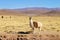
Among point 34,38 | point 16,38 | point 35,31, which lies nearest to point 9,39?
point 16,38

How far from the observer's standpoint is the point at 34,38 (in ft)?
50.9

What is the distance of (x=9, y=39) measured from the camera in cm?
1566

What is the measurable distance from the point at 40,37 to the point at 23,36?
1.23 meters

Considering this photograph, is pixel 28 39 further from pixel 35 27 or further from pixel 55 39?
pixel 35 27

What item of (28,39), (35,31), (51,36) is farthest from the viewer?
(35,31)

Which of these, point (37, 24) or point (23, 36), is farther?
point (37, 24)

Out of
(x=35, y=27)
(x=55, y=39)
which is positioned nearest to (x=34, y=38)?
(x=55, y=39)

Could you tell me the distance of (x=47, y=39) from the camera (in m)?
15.7

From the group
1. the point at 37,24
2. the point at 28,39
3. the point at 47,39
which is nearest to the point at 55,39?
the point at 47,39

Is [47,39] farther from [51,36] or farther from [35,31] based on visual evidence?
[35,31]

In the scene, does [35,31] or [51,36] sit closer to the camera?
[51,36]

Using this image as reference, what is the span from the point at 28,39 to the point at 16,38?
3.02 feet

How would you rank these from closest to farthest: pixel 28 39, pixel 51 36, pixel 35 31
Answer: pixel 28 39
pixel 51 36
pixel 35 31

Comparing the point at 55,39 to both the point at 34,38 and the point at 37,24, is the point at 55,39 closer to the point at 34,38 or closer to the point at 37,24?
the point at 34,38
